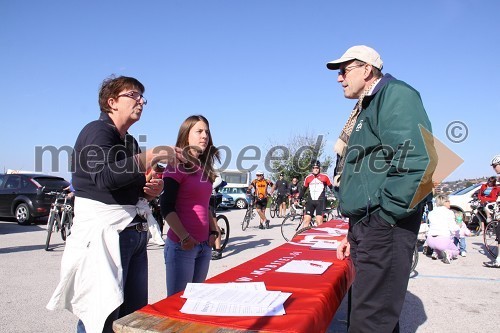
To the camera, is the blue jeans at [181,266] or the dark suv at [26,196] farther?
the dark suv at [26,196]

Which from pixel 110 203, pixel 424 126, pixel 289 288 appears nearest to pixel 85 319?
pixel 110 203

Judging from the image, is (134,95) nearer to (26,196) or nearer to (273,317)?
(273,317)

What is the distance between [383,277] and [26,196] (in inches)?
560

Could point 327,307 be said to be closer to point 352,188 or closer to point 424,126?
point 352,188

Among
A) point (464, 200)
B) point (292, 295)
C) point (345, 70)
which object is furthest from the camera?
point (464, 200)

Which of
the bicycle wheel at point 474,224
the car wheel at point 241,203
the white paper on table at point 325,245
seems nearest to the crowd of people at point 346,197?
the white paper on table at point 325,245

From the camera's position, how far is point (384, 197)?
1.95 meters

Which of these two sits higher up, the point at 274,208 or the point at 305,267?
the point at 305,267

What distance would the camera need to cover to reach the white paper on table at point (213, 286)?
1.85 metres

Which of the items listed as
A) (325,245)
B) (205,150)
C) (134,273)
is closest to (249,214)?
(325,245)

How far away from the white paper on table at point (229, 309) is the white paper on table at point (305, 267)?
2.63 feet

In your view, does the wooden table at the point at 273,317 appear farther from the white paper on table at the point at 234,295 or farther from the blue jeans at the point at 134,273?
the blue jeans at the point at 134,273

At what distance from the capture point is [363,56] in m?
2.34

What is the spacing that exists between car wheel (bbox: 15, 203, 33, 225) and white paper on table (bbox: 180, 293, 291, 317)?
1394 centimetres
